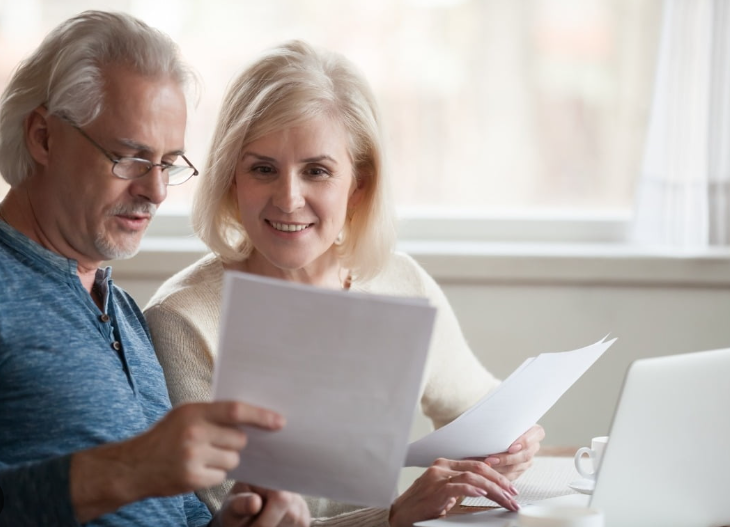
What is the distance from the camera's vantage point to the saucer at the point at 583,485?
4.72 feet

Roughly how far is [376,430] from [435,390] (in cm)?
104

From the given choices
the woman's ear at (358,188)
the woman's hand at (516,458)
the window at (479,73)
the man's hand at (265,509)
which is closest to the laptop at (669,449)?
the man's hand at (265,509)

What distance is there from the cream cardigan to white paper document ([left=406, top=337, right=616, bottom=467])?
143 mm

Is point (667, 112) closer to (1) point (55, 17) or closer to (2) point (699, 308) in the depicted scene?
(2) point (699, 308)

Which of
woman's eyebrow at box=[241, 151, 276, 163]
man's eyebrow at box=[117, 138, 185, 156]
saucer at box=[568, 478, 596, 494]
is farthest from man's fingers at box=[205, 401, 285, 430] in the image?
woman's eyebrow at box=[241, 151, 276, 163]

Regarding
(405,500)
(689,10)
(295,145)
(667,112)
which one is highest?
(689,10)

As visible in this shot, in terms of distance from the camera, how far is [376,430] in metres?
1.02

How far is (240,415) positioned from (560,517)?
377 mm

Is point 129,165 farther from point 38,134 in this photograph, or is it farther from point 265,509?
point 265,509

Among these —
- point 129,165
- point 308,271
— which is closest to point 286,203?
point 308,271

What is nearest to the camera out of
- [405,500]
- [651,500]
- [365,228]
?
[651,500]

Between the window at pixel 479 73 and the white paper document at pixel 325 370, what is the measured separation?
6.25ft

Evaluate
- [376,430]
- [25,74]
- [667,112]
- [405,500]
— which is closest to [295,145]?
[25,74]

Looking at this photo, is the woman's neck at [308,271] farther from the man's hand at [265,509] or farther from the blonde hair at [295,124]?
the man's hand at [265,509]
